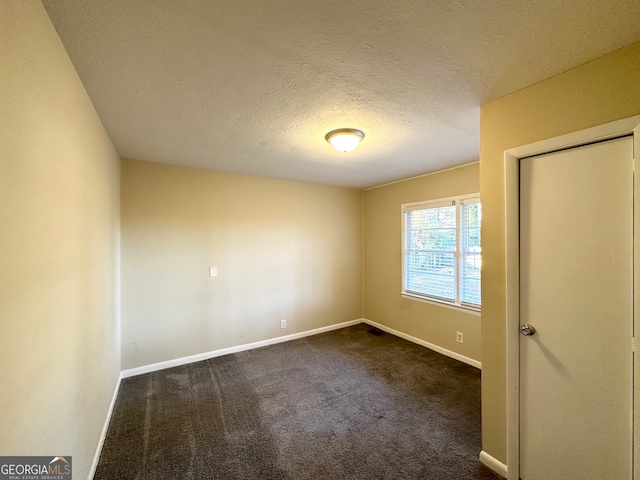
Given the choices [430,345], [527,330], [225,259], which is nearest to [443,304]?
[430,345]

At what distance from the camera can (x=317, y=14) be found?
1.06 meters

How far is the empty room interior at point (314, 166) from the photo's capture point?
104 centimetres

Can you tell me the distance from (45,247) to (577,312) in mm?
2617

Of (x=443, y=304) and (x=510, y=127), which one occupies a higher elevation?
(x=510, y=127)

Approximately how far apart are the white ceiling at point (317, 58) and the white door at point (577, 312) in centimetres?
61

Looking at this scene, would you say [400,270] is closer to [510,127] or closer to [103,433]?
[510,127]

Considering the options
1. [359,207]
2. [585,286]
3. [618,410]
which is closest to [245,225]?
[359,207]

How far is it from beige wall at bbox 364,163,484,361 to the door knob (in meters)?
1.64

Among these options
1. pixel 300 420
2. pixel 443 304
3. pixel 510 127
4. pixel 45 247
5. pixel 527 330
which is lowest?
pixel 300 420

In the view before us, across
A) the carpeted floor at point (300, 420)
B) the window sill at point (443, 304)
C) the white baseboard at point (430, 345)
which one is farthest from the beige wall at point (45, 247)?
the window sill at point (443, 304)

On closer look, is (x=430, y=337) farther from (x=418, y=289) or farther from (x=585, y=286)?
(x=585, y=286)

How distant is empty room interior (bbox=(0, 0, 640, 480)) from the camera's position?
1040 mm

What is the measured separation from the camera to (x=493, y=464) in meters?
1.72

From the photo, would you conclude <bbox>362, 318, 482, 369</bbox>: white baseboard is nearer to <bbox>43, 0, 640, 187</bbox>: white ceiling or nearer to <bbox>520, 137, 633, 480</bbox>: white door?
<bbox>520, 137, 633, 480</bbox>: white door
